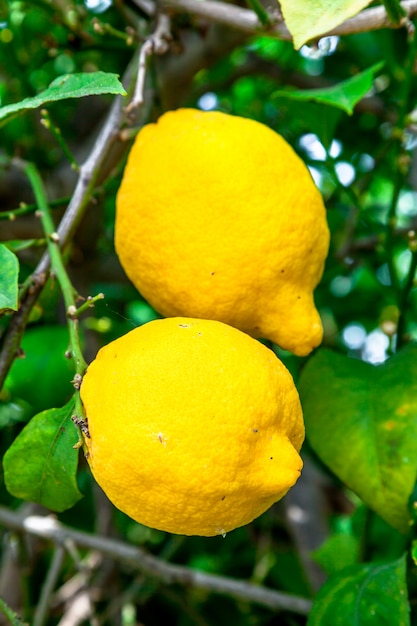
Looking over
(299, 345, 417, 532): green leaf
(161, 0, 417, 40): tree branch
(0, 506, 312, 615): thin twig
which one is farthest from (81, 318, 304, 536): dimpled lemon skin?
(0, 506, 312, 615): thin twig

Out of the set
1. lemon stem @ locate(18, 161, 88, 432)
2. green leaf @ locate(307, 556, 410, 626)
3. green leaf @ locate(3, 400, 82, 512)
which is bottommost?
green leaf @ locate(307, 556, 410, 626)

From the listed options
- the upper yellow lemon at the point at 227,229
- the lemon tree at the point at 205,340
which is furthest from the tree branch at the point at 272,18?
the upper yellow lemon at the point at 227,229

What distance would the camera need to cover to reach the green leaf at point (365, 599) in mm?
593

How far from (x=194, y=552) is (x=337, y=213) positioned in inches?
26.9

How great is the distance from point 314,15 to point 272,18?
0.21 m

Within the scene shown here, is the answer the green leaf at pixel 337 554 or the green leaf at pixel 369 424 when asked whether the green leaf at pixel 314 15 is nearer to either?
the green leaf at pixel 369 424

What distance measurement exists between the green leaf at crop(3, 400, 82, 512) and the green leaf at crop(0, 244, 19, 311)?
0.10m

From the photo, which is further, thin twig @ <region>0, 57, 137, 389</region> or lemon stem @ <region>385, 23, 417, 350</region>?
lemon stem @ <region>385, 23, 417, 350</region>

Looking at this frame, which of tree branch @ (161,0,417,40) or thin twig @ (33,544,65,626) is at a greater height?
tree branch @ (161,0,417,40)

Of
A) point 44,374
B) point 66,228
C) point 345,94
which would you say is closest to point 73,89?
point 66,228

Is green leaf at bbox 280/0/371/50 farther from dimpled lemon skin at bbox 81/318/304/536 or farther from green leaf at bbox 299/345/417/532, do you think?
green leaf at bbox 299/345/417/532

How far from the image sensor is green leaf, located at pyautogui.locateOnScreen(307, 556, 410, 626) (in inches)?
23.4

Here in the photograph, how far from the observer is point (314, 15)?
461 millimetres

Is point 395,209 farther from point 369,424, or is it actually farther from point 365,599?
point 365,599
